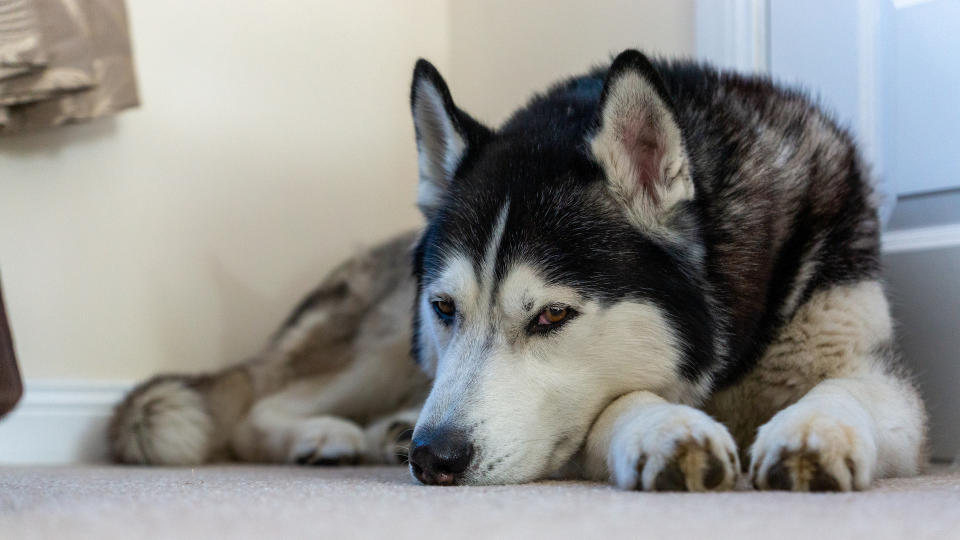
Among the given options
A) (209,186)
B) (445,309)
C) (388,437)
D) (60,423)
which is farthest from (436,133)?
(60,423)

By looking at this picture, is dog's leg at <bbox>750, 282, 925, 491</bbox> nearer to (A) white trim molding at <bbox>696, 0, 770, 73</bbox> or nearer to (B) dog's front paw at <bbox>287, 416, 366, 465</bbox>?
(A) white trim molding at <bbox>696, 0, 770, 73</bbox>

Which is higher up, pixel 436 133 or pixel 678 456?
pixel 436 133

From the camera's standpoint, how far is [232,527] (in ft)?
3.07

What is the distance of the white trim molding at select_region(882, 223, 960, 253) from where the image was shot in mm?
2213

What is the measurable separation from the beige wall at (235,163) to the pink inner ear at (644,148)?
1308mm

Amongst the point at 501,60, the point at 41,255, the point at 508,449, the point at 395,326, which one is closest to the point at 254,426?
the point at 395,326

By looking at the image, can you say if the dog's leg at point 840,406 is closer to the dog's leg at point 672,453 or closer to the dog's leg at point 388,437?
the dog's leg at point 672,453

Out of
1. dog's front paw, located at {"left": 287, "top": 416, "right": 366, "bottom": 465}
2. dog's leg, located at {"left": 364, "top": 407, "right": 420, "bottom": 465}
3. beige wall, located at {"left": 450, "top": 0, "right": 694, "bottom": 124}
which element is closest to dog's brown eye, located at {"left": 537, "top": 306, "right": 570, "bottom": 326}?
dog's leg, located at {"left": 364, "top": 407, "right": 420, "bottom": 465}

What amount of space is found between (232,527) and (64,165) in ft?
7.38

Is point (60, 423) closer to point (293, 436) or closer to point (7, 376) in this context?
point (293, 436)

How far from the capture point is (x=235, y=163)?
319 cm

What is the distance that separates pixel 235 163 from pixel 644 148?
1.94m

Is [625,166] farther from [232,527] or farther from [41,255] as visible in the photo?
[41,255]

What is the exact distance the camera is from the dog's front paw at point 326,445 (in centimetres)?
246
